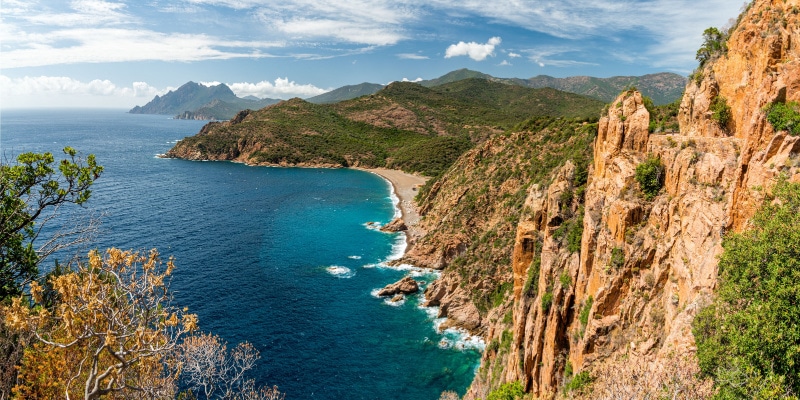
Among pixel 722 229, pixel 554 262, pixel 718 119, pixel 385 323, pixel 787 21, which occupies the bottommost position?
pixel 385 323

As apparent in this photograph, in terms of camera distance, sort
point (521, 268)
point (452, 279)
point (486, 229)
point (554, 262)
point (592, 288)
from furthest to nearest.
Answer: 1. point (486, 229)
2. point (452, 279)
3. point (521, 268)
4. point (554, 262)
5. point (592, 288)

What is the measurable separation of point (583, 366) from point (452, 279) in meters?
39.7

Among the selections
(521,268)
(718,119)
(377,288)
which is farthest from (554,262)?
(377,288)

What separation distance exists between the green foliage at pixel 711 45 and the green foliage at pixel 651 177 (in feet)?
26.4

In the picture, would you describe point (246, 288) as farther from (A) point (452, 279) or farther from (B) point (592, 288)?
(B) point (592, 288)

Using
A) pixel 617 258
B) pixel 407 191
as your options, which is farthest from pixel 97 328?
pixel 407 191

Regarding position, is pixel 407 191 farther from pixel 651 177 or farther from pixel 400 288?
pixel 651 177

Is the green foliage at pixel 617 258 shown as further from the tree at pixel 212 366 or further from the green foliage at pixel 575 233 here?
the tree at pixel 212 366

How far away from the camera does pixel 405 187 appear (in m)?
152

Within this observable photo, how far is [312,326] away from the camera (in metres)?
56.1

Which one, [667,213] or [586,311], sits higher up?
[667,213]

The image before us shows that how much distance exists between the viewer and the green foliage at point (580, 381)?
23.9 metres

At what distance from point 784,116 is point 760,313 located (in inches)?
364

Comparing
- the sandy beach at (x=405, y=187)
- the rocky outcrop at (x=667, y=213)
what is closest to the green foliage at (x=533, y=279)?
the rocky outcrop at (x=667, y=213)
